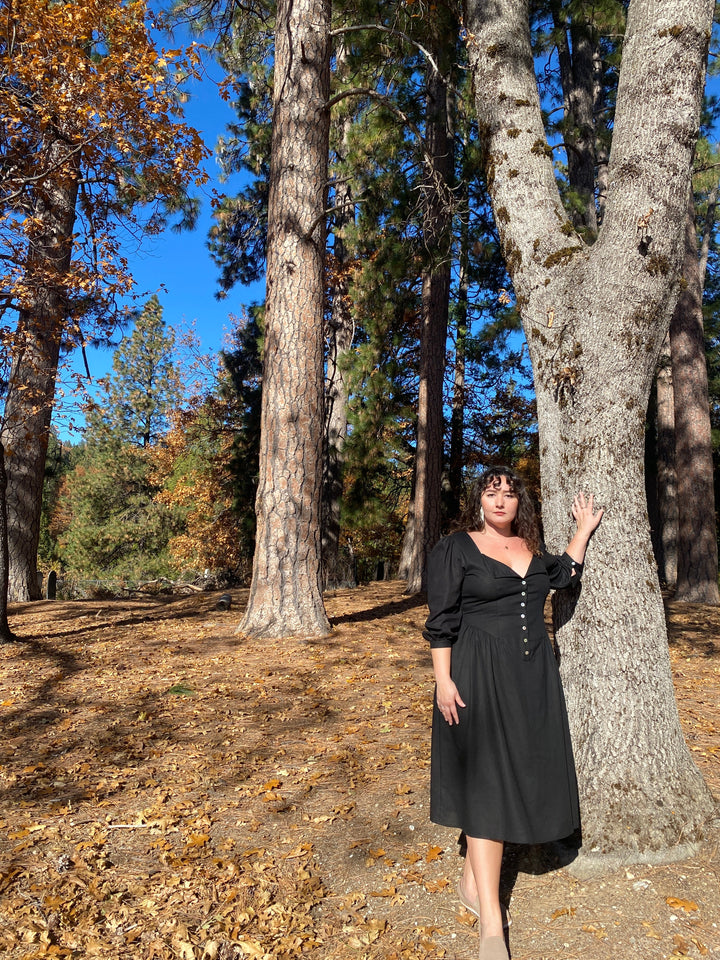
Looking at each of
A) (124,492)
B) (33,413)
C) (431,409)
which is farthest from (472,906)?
(124,492)

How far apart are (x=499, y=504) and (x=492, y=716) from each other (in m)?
0.88

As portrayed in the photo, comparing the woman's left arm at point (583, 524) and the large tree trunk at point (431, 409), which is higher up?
the large tree trunk at point (431, 409)

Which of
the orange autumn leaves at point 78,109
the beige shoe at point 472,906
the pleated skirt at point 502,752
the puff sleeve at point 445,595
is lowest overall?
the beige shoe at point 472,906

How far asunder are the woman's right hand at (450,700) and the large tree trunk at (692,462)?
7892mm

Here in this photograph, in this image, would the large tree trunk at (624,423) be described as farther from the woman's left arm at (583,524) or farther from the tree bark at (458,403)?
the tree bark at (458,403)

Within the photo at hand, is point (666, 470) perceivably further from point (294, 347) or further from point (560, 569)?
point (560, 569)

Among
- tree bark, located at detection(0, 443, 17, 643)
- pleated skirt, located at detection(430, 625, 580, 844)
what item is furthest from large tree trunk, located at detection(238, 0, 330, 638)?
pleated skirt, located at detection(430, 625, 580, 844)

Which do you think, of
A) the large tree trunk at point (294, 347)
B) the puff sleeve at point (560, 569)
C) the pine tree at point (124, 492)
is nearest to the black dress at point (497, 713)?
the puff sleeve at point (560, 569)

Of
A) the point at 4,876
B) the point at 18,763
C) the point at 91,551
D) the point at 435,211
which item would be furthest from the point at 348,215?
the point at 91,551

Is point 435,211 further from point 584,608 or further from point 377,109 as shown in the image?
point 584,608

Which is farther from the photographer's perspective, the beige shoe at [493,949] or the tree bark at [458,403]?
the tree bark at [458,403]

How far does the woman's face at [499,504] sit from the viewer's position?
9.90ft

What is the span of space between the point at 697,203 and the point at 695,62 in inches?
722

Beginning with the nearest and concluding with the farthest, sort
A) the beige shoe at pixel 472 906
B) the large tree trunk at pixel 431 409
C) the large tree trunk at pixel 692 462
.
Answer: the beige shoe at pixel 472 906, the large tree trunk at pixel 692 462, the large tree trunk at pixel 431 409
